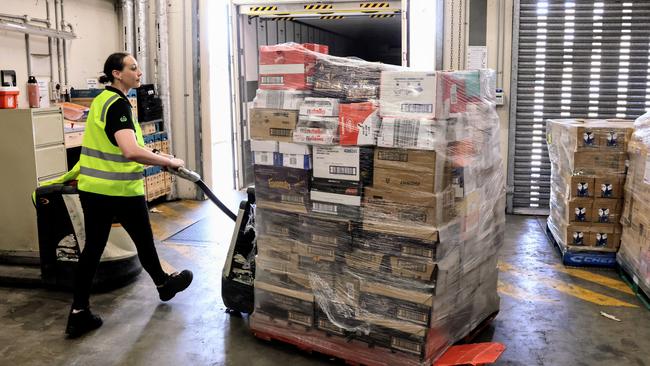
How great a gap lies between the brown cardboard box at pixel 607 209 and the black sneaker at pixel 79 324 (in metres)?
4.55

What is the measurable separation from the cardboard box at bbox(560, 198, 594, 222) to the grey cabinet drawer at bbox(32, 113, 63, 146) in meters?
5.03

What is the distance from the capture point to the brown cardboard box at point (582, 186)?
5.73 metres

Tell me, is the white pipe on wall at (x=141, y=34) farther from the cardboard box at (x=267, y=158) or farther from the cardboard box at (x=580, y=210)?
the cardboard box at (x=580, y=210)

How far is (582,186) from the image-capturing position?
575cm

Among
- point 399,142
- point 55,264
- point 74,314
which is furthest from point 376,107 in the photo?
point 55,264

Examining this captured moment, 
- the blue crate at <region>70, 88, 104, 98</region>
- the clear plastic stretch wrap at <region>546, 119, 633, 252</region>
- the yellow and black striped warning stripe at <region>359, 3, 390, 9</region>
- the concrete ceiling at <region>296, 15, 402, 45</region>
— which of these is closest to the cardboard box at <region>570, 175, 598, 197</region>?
the clear plastic stretch wrap at <region>546, 119, 633, 252</region>

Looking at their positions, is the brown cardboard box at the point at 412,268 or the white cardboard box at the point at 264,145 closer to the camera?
the brown cardboard box at the point at 412,268

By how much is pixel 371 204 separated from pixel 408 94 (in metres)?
0.69

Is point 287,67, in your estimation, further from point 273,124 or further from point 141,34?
point 141,34

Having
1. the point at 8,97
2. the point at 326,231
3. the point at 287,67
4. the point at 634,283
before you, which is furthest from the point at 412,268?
the point at 8,97

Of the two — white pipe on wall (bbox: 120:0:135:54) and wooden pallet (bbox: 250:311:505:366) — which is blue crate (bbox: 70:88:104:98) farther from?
wooden pallet (bbox: 250:311:505:366)

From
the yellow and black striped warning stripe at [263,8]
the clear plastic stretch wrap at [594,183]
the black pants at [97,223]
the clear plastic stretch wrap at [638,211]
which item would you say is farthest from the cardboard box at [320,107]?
the yellow and black striped warning stripe at [263,8]

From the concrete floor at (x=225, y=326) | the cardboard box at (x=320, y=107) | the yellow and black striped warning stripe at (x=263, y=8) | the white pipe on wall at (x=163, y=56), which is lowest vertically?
the concrete floor at (x=225, y=326)

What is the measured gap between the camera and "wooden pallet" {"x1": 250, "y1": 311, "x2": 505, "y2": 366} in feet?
11.8
